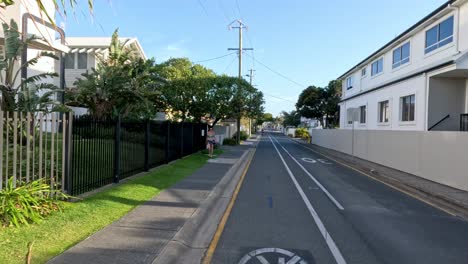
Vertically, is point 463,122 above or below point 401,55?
below

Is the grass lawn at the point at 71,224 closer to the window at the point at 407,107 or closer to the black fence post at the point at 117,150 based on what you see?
the black fence post at the point at 117,150

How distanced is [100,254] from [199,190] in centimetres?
629

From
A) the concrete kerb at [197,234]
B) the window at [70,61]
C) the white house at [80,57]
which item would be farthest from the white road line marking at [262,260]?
the window at [70,61]

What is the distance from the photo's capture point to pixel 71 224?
7055 millimetres

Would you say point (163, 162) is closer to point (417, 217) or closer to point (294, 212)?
point (294, 212)

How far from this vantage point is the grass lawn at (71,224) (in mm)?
5605

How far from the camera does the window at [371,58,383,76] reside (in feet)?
98.3

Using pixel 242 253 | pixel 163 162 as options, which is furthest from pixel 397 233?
pixel 163 162

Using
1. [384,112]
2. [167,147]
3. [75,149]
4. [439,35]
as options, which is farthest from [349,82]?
[75,149]

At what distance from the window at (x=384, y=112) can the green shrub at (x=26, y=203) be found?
2297 cm

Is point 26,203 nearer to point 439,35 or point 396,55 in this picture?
point 439,35

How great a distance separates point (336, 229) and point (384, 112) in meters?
21.6

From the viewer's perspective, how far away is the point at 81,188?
9766 millimetres

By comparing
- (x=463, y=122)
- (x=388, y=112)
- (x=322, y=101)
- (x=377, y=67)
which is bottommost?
(x=463, y=122)
